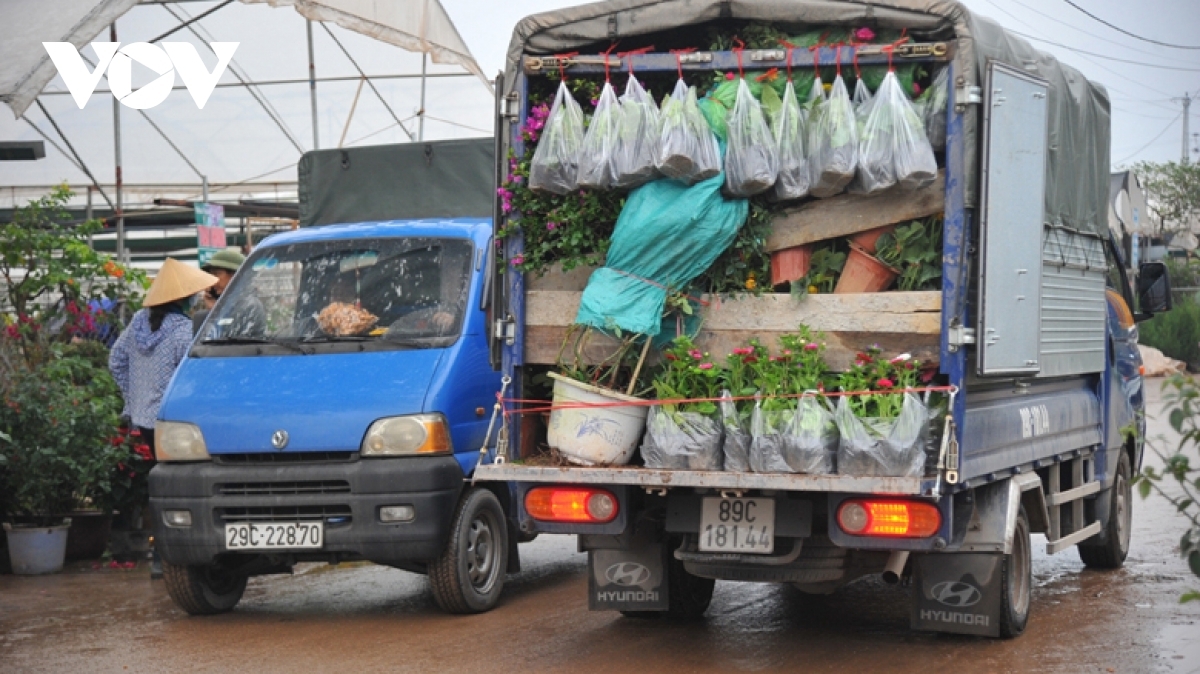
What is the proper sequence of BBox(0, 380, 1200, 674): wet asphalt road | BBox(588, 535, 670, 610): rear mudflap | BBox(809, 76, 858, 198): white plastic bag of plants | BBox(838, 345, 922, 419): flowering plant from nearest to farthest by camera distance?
1. BBox(838, 345, 922, 419): flowering plant
2. BBox(809, 76, 858, 198): white plastic bag of plants
3. BBox(0, 380, 1200, 674): wet asphalt road
4. BBox(588, 535, 670, 610): rear mudflap

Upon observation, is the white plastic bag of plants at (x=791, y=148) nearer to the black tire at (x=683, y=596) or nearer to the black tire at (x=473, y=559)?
the black tire at (x=683, y=596)

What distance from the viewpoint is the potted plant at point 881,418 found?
555cm

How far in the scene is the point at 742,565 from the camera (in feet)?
20.4

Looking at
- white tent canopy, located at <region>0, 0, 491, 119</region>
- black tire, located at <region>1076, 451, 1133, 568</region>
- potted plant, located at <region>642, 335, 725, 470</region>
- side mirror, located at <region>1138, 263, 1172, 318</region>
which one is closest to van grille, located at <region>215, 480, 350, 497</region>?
potted plant, located at <region>642, 335, 725, 470</region>

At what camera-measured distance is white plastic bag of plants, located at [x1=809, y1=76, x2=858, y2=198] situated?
576cm

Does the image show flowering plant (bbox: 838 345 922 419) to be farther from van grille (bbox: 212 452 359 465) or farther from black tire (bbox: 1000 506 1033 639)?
van grille (bbox: 212 452 359 465)

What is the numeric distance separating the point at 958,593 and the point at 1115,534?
316 cm

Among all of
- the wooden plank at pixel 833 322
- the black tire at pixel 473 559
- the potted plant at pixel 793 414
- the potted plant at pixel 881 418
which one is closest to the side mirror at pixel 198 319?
the black tire at pixel 473 559

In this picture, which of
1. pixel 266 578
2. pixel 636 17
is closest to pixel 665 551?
pixel 636 17

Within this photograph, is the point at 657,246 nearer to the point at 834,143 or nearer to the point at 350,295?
the point at 834,143

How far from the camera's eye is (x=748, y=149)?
593cm

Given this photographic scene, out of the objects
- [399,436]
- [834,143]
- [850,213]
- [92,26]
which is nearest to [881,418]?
[850,213]

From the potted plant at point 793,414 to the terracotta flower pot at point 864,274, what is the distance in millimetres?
292

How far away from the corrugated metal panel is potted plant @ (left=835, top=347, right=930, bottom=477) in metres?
1.24
